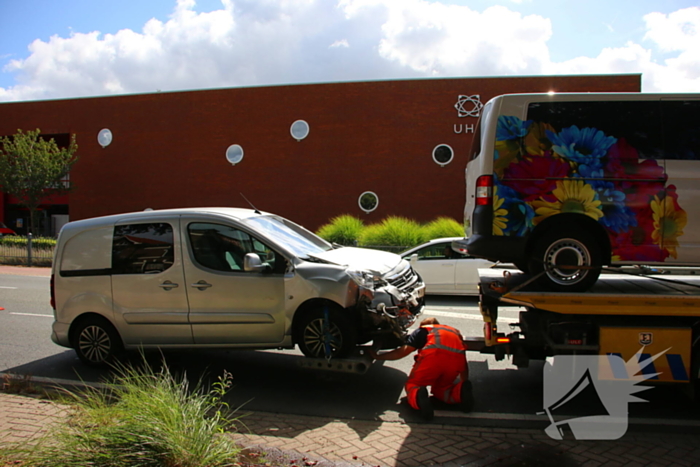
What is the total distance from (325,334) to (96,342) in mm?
2901

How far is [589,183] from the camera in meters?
5.27

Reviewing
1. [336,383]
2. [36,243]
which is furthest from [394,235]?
[36,243]

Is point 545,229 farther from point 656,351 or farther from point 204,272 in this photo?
point 204,272

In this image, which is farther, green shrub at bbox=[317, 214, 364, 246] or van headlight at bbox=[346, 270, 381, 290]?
green shrub at bbox=[317, 214, 364, 246]

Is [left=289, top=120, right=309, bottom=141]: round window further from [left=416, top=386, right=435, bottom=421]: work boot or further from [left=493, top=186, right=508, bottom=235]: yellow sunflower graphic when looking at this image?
[left=416, top=386, right=435, bottom=421]: work boot

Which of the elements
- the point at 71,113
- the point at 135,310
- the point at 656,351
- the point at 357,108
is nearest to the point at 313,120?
the point at 357,108

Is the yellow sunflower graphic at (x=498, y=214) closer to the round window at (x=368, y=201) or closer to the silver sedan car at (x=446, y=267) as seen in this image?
the silver sedan car at (x=446, y=267)

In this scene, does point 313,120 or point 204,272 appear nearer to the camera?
point 204,272

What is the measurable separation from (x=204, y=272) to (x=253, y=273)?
57 cm

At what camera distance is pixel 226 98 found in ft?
100

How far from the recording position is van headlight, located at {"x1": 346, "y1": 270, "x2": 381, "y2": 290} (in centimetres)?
571

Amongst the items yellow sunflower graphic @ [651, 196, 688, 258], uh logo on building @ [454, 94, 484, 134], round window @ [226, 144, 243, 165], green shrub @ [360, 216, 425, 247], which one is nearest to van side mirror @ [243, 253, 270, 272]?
yellow sunflower graphic @ [651, 196, 688, 258]

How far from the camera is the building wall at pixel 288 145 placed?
90.3 ft

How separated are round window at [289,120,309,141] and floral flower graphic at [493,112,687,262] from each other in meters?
24.5
